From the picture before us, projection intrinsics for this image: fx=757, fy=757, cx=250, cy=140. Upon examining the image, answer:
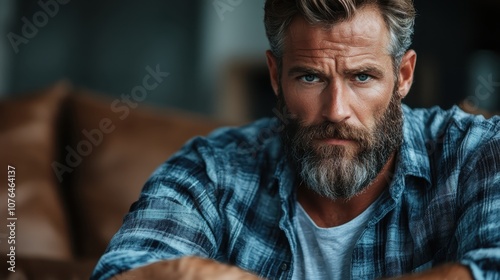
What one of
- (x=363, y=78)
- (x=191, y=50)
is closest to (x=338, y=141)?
(x=363, y=78)

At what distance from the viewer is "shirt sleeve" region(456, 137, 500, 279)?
1.14 meters

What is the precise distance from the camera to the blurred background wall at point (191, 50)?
432 centimetres

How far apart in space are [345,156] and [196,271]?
42 centimetres

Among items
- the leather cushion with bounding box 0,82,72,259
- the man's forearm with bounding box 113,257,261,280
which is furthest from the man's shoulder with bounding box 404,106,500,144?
the leather cushion with bounding box 0,82,72,259

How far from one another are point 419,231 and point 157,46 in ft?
12.1

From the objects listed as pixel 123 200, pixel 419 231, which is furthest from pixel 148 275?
pixel 123 200

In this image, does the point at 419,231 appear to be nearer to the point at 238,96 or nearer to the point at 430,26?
the point at 430,26

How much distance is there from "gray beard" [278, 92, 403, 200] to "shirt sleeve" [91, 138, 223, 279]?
0.20m

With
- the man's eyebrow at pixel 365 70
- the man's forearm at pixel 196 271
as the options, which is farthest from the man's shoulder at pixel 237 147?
the man's forearm at pixel 196 271

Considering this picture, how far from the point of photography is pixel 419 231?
55.0 inches

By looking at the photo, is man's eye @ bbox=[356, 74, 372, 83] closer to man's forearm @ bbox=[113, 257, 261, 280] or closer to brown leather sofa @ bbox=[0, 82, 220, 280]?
man's forearm @ bbox=[113, 257, 261, 280]

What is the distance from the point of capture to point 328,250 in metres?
1.47

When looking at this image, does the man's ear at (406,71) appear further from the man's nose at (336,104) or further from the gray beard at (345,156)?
the man's nose at (336,104)

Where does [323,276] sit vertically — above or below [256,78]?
above
